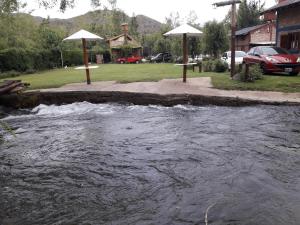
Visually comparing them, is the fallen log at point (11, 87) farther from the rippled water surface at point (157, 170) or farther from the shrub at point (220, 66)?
the shrub at point (220, 66)

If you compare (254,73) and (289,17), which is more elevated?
(289,17)

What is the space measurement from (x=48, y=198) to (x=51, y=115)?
645 centimetres

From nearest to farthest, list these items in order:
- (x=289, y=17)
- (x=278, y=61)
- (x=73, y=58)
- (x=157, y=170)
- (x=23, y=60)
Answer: (x=157, y=170) → (x=278, y=61) → (x=289, y=17) → (x=23, y=60) → (x=73, y=58)

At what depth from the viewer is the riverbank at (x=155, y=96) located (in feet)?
34.7

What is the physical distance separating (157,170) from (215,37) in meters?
22.0

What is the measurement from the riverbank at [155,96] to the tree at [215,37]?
13.2 meters

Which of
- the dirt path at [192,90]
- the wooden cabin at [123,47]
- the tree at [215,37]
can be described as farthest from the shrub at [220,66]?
the wooden cabin at [123,47]

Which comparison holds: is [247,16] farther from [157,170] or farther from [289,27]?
[157,170]

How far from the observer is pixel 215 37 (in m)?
26.1

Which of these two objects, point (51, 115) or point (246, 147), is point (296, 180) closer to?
point (246, 147)

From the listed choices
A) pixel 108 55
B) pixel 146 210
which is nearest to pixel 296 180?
pixel 146 210

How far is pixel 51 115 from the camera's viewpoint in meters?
11.1

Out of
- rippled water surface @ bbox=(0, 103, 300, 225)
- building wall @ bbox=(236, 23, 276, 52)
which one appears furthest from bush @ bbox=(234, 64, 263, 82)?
building wall @ bbox=(236, 23, 276, 52)

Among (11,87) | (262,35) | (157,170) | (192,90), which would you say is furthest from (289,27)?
(262,35)
